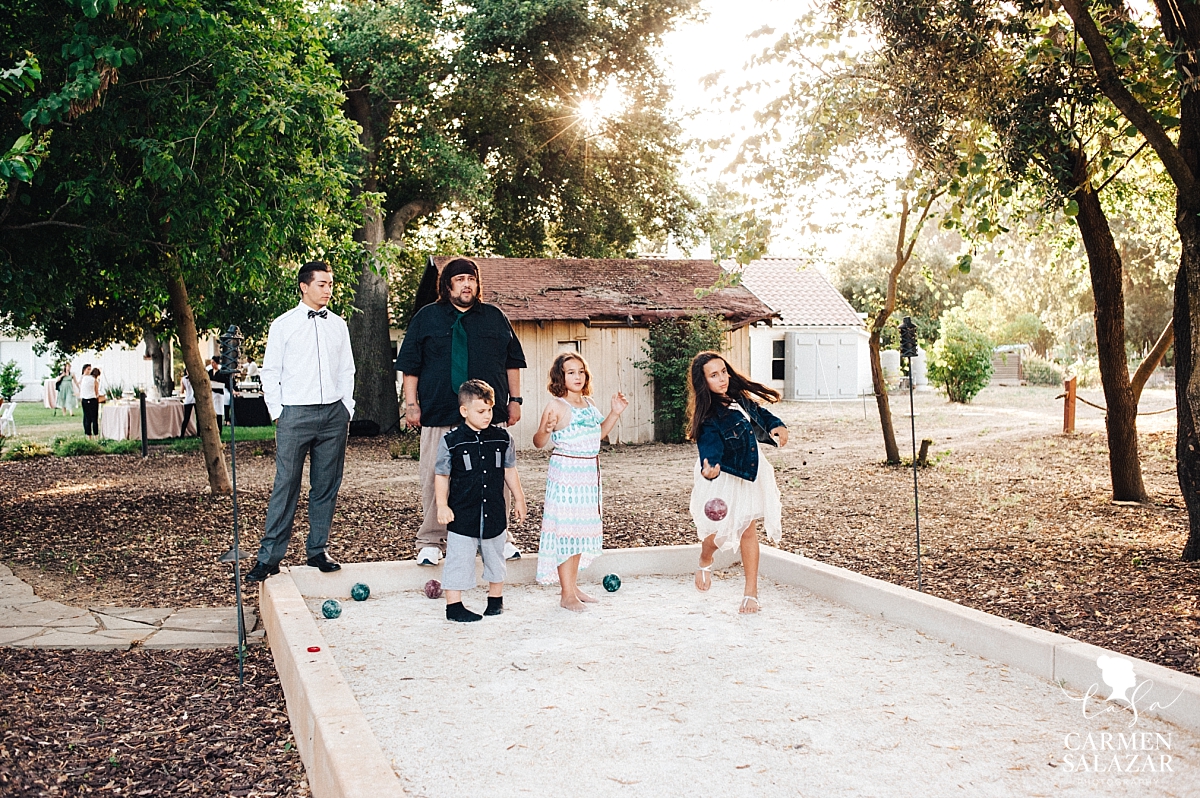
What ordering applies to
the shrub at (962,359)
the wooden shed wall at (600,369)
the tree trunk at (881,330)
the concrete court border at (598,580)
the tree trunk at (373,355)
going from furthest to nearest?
1. the shrub at (962,359)
2. the tree trunk at (373,355)
3. the wooden shed wall at (600,369)
4. the tree trunk at (881,330)
5. the concrete court border at (598,580)

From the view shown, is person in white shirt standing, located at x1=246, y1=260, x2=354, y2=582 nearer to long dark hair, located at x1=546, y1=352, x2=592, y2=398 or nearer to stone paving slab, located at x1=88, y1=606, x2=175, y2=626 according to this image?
stone paving slab, located at x1=88, y1=606, x2=175, y2=626

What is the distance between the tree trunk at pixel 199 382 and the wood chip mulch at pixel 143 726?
6839 mm

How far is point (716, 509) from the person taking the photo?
638cm

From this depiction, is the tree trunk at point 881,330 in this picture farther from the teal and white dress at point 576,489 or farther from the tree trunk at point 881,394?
the teal and white dress at point 576,489

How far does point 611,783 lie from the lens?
11.9 ft

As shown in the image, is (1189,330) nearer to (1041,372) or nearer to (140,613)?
(140,613)

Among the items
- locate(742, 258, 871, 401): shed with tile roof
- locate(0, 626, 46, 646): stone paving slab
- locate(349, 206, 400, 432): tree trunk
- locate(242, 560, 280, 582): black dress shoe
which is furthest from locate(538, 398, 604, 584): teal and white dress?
locate(742, 258, 871, 401): shed with tile roof

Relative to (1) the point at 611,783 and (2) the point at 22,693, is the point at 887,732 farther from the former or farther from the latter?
(2) the point at 22,693

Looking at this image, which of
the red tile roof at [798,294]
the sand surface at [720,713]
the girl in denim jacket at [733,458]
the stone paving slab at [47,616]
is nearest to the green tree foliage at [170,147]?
the stone paving slab at [47,616]

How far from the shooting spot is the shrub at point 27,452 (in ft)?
62.7

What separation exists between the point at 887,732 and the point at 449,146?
17.5 m

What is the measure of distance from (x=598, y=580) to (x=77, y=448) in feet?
54.2

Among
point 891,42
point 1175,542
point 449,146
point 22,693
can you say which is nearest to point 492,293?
point 449,146

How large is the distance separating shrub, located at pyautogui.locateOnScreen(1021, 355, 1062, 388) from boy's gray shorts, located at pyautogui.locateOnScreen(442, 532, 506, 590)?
122ft
